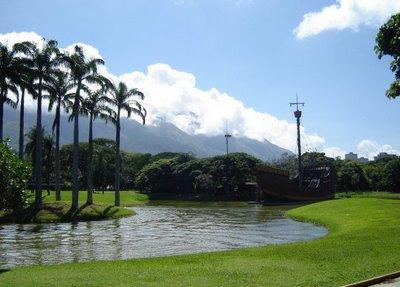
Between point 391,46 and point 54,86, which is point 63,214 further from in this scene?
point 391,46

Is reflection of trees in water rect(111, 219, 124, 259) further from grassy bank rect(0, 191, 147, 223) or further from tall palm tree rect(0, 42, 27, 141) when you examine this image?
tall palm tree rect(0, 42, 27, 141)

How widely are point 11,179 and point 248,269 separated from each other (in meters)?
9.69

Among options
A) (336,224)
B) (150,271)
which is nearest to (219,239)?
(336,224)

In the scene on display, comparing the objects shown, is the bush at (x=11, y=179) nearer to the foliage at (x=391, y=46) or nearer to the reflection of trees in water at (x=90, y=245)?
the reflection of trees in water at (x=90, y=245)

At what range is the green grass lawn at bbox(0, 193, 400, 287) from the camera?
537 inches

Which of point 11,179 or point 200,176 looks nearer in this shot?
point 11,179

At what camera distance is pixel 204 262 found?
17.0 metres

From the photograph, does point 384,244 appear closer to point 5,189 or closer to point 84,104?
point 5,189

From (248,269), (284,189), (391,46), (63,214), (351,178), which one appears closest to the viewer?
(391,46)

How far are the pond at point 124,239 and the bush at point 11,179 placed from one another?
2.55 m

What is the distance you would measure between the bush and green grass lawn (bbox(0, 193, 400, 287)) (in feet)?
10.2

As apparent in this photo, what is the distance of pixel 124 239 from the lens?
28.5m

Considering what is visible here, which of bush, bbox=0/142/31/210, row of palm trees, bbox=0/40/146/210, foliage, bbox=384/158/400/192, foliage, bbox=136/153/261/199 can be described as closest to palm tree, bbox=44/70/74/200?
row of palm trees, bbox=0/40/146/210

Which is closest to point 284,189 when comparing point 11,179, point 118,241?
point 118,241
